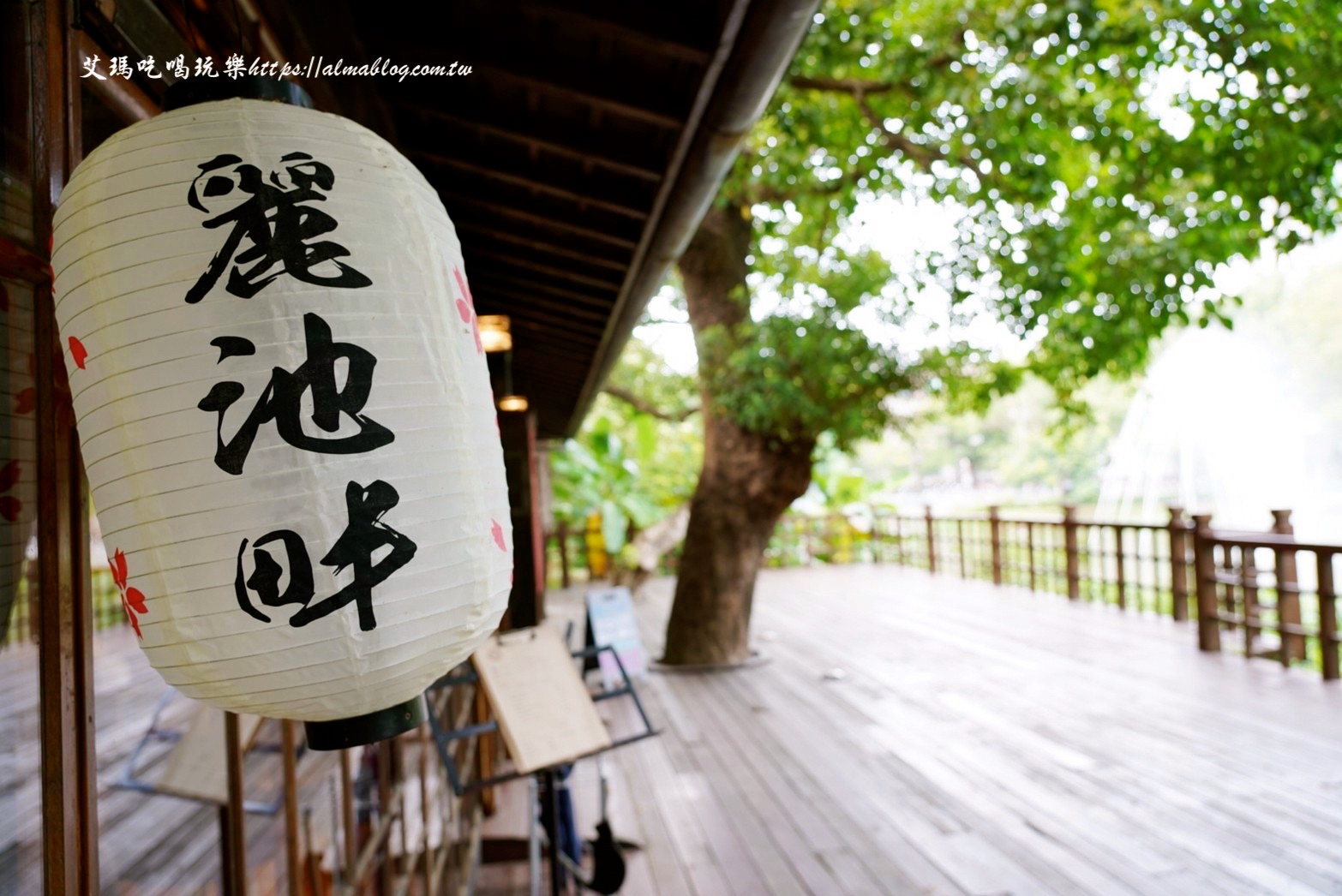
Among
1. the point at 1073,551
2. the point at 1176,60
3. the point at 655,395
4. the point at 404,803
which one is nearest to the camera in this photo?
the point at 404,803

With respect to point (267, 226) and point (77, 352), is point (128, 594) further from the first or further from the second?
point (267, 226)

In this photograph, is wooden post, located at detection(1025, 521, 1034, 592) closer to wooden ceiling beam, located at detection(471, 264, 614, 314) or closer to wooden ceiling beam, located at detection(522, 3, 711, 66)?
wooden ceiling beam, located at detection(471, 264, 614, 314)

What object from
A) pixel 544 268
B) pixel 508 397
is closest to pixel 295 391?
pixel 544 268

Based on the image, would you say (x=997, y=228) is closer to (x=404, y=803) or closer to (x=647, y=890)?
(x=647, y=890)

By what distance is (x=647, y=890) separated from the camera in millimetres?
3041

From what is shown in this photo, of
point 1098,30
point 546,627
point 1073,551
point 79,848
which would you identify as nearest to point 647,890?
point 546,627

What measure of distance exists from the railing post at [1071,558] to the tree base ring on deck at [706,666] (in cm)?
395

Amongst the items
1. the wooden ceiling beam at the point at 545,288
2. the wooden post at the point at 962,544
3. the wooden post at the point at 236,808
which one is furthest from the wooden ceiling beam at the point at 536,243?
the wooden post at the point at 962,544

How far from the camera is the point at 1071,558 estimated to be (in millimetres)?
8641

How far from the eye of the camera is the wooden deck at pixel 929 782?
178 cm

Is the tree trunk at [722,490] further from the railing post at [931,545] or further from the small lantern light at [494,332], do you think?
the railing post at [931,545]

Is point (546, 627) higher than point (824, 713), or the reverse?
point (546, 627)

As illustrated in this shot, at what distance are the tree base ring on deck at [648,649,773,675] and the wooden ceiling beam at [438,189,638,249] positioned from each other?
4.31 metres

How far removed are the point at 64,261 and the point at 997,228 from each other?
413cm
